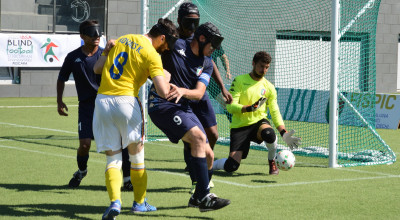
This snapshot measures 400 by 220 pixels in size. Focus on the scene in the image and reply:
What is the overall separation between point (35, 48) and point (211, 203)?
66.1ft

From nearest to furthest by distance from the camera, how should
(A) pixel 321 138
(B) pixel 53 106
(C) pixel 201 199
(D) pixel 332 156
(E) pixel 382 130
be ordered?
(C) pixel 201 199 → (D) pixel 332 156 → (A) pixel 321 138 → (E) pixel 382 130 → (B) pixel 53 106

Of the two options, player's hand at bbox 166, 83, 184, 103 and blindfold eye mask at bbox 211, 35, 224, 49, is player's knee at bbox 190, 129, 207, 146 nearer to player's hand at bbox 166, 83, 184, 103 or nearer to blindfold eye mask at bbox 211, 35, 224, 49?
player's hand at bbox 166, 83, 184, 103

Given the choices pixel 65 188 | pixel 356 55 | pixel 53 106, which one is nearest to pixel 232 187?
pixel 65 188

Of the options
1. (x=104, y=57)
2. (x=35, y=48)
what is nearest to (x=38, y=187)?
(x=104, y=57)

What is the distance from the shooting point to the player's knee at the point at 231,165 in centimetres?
894

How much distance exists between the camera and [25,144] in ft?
39.8

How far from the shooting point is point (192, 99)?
6.50 meters

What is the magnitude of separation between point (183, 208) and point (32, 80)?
65.5 ft

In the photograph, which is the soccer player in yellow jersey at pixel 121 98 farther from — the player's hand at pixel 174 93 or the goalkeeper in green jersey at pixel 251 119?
the goalkeeper in green jersey at pixel 251 119

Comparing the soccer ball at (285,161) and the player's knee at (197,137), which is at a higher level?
the player's knee at (197,137)

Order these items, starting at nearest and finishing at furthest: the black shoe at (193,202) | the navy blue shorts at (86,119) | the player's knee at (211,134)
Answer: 1. the black shoe at (193,202)
2. the navy blue shorts at (86,119)
3. the player's knee at (211,134)

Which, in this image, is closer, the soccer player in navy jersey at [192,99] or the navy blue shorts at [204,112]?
the soccer player in navy jersey at [192,99]

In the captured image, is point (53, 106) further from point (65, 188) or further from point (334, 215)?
point (334, 215)

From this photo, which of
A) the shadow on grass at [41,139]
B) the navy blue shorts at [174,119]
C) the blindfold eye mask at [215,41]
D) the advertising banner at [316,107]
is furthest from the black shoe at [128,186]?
the advertising banner at [316,107]
